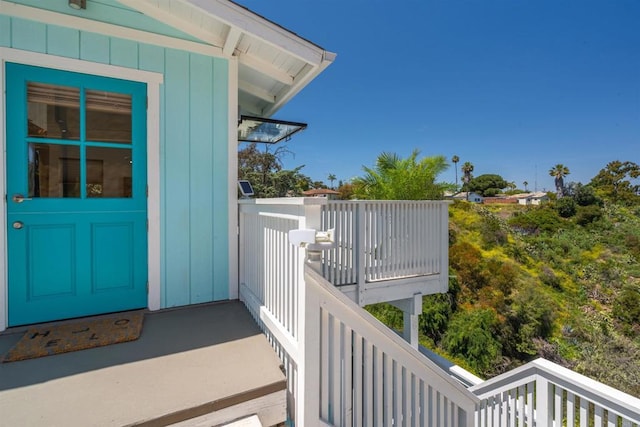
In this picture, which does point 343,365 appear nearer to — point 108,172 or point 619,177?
point 108,172

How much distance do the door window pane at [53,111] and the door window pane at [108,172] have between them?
219 millimetres

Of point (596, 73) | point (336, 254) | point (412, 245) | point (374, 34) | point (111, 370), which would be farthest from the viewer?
point (596, 73)

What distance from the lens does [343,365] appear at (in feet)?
4.78

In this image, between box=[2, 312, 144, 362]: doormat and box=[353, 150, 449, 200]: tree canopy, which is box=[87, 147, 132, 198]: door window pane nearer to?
box=[2, 312, 144, 362]: doormat

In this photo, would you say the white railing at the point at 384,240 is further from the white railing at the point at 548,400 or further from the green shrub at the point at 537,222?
the green shrub at the point at 537,222

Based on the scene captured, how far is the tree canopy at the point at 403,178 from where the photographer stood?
220 inches

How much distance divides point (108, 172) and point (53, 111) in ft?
2.00

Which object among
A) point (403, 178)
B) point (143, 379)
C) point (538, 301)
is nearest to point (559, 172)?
point (538, 301)

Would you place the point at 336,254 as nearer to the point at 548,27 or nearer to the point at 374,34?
the point at 374,34

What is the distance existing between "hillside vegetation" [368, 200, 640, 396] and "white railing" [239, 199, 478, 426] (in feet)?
28.3

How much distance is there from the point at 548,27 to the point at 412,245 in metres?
16.6

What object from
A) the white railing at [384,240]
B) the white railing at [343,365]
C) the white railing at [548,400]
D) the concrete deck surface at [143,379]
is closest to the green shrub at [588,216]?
the white railing at [384,240]

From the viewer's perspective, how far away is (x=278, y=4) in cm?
618

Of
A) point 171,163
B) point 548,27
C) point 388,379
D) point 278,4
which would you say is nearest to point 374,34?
point 278,4
